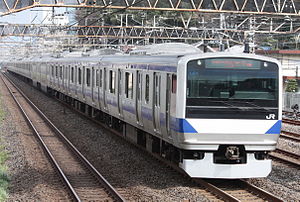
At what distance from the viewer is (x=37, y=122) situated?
70.3 feet

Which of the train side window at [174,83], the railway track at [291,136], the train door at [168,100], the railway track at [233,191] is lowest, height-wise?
the railway track at [291,136]

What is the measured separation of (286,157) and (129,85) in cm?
417

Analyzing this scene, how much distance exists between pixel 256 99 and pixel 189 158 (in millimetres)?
1541

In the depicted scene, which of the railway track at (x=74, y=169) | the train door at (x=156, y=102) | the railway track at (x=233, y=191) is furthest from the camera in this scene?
the train door at (x=156, y=102)

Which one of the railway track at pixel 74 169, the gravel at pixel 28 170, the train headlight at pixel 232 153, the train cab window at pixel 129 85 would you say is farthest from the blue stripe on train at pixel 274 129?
the train cab window at pixel 129 85

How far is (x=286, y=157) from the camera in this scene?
45.2 feet

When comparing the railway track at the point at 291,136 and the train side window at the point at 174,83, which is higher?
the train side window at the point at 174,83

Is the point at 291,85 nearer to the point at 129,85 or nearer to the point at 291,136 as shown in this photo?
the point at 291,136

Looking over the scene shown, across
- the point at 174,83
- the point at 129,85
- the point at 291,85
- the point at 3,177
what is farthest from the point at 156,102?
the point at 291,85

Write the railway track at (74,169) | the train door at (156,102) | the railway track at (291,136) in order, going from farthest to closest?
the railway track at (291,136)
the train door at (156,102)
the railway track at (74,169)

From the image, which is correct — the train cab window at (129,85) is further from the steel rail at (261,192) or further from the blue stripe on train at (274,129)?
the blue stripe on train at (274,129)

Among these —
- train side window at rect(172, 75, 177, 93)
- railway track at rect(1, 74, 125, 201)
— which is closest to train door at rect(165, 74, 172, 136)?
train side window at rect(172, 75, 177, 93)

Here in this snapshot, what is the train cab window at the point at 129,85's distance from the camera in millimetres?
13883

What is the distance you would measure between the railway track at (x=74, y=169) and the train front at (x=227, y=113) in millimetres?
1557
